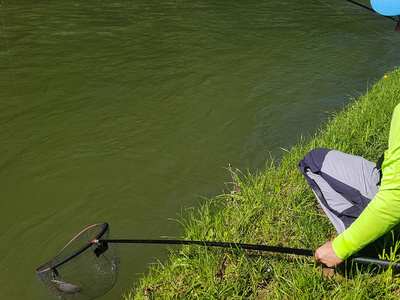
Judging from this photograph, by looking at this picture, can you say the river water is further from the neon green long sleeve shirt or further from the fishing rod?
the neon green long sleeve shirt

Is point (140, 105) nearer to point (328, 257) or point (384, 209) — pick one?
point (328, 257)

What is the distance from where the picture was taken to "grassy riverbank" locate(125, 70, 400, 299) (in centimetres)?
266

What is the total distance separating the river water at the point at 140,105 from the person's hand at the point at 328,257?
164cm

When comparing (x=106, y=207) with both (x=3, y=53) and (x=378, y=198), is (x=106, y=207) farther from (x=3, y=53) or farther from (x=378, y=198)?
(x=3, y=53)

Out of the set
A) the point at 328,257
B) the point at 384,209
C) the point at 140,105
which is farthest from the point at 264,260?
the point at 140,105

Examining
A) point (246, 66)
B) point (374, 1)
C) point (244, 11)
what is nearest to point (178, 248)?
point (374, 1)

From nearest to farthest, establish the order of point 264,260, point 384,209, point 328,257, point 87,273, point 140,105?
point 384,209, point 328,257, point 264,260, point 87,273, point 140,105

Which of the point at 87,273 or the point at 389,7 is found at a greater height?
the point at 389,7

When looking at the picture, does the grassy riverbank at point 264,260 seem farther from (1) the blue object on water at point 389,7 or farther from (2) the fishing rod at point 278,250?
(1) the blue object on water at point 389,7

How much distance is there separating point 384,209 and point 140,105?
192 inches

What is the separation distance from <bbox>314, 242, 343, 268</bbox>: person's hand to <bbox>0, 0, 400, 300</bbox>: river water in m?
1.64

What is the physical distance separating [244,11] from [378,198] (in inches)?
446

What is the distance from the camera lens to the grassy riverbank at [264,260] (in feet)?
8.73

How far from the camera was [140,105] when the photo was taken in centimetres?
652
